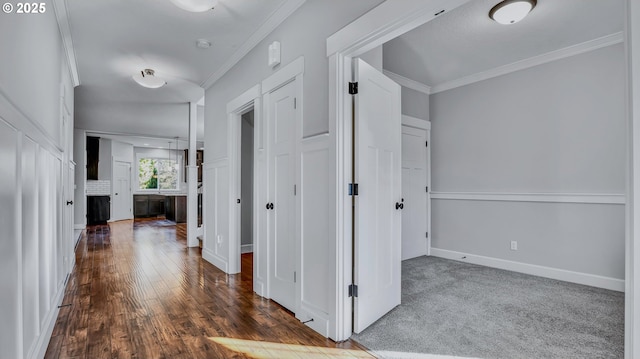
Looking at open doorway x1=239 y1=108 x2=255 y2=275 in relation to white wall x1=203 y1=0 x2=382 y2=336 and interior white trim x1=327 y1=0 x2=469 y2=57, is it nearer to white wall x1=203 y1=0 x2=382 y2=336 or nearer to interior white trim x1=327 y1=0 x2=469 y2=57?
white wall x1=203 y1=0 x2=382 y2=336

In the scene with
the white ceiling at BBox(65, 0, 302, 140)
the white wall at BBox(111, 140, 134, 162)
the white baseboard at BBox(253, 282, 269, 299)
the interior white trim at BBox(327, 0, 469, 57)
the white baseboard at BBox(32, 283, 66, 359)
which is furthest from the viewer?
the white wall at BBox(111, 140, 134, 162)

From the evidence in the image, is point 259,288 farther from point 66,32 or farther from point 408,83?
point 408,83

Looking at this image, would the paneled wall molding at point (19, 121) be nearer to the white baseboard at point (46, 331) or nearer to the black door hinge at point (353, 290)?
the white baseboard at point (46, 331)

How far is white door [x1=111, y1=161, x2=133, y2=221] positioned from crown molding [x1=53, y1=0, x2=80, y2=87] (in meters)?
6.47

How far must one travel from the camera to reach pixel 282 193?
9.09ft

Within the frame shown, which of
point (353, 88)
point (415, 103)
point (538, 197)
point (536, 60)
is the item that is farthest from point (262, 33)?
point (538, 197)

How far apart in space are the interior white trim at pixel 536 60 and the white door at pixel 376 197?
214cm

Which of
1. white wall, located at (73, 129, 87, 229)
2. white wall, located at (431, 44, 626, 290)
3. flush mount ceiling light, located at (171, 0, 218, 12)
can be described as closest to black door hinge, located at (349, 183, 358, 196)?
flush mount ceiling light, located at (171, 0, 218, 12)

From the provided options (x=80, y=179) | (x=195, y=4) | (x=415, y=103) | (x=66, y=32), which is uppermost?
(x=66, y=32)

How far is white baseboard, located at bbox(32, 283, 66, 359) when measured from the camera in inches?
71.7

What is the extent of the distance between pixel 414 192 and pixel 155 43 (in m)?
3.82

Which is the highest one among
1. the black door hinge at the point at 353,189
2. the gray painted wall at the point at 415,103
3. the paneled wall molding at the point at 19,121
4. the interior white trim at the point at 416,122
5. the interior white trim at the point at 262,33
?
the interior white trim at the point at 262,33

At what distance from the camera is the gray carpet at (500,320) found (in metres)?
2.02

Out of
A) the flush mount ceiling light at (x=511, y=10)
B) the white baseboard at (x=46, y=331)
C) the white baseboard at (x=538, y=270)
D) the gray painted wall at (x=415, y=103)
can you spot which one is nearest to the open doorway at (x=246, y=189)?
the gray painted wall at (x=415, y=103)
